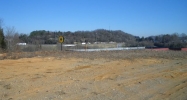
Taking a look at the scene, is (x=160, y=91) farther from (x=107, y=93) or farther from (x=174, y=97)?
(x=107, y=93)

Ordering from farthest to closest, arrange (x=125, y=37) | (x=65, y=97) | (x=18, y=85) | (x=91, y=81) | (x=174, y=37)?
(x=125, y=37)
(x=174, y=37)
(x=91, y=81)
(x=18, y=85)
(x=65, y=97)

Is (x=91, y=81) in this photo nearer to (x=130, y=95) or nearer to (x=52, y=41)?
(x=130, y=95)

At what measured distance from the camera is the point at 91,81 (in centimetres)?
952

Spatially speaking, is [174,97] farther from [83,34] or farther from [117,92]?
[83,34]

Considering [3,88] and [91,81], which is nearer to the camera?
[3,88]

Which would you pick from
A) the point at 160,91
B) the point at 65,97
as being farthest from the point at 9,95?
the point at 160,91

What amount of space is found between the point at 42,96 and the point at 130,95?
274 centimetres

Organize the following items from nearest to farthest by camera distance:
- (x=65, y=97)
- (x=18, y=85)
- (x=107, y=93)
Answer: (x=65, y=97)
(x=107, y=93)
(x=18, y=85)

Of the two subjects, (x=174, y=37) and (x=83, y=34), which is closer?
(x=174, y=37)

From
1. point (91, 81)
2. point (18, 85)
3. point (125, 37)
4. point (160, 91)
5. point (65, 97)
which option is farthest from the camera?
point (125, 37)

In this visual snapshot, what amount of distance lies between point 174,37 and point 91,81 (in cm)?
6275

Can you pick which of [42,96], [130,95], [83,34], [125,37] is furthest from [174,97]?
[125,37]

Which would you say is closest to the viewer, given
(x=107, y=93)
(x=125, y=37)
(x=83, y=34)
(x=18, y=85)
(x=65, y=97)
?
(x=65, y=97)

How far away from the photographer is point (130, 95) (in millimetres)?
7191
